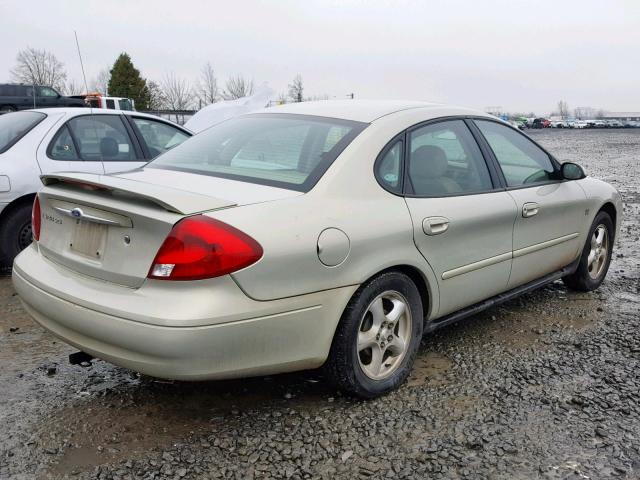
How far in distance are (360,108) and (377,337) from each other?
4.40 feet

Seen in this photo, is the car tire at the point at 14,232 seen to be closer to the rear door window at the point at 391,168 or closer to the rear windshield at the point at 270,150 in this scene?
the rear windshield at the point at 270,150

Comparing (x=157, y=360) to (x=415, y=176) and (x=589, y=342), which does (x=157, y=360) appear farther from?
(x=589, y=342)

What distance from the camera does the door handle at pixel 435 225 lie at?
3.23 m

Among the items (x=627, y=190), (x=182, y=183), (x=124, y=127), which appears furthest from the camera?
(x=627, y=190)

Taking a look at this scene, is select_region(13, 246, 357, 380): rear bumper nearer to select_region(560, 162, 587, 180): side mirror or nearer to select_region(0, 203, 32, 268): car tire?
select_region(560, 162, 587, 180): side mirror

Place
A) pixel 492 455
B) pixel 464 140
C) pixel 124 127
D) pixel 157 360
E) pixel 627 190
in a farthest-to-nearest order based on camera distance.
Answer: pixel 627 190
pixel 124 127
pixel 464 140
pixel 492 455
pixel 157 360

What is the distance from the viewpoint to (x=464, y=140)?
384cm

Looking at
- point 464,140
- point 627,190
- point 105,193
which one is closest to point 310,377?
point 105,193

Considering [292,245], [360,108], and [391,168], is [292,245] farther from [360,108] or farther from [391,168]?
[360,108]

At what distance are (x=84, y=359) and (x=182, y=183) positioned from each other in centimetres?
98

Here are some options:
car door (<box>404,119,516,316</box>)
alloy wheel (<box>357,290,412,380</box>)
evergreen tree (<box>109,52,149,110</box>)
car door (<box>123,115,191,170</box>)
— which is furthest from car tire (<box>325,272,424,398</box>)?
evergreen tree (<box>109,52,149,110</box>)

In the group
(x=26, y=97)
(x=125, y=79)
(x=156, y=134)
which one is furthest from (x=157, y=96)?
(x=156, y=134)

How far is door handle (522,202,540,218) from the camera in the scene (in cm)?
396

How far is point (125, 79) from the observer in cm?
5156
